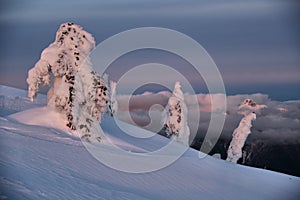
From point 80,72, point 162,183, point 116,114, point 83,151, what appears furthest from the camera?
point 116,114

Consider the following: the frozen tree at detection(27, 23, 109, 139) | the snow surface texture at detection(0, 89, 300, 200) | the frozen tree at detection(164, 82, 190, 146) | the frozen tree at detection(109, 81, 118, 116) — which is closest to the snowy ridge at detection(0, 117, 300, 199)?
the snow surface texture at detection(0, 89, 300, 200)

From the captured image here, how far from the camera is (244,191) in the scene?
2508 cm

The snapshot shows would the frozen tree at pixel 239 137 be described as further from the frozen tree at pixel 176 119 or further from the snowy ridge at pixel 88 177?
the snowy ridge at pixel 88 177

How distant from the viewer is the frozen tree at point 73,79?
86.4 ft

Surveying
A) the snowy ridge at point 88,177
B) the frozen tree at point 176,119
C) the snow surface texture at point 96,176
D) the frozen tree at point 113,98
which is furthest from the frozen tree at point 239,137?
the snowy ridge at point 88,177

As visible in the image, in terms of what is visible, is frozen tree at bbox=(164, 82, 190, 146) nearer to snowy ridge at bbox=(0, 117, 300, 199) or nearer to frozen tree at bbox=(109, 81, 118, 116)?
frozen tree at bbox=(109, 81, 118, 116)

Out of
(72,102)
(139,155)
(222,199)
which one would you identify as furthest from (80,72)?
(222,199)

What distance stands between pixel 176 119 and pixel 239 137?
8888 millimetres

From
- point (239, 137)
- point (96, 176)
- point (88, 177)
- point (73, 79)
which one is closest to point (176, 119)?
point (239, 137)

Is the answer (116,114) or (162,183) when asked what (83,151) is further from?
(116,114)

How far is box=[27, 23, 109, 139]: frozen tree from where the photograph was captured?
2633 centimetres

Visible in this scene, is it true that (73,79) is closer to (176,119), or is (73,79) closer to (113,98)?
(176,119)

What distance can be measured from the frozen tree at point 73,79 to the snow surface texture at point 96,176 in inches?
56.4

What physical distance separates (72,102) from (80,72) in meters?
1.95
